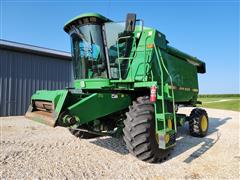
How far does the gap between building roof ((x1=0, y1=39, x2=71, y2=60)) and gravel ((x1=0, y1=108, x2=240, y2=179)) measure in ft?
25.4

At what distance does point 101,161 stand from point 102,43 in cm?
272

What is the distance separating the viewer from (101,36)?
5.52 m

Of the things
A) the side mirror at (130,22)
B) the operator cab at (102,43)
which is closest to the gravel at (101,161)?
the operator cab at (102,43)

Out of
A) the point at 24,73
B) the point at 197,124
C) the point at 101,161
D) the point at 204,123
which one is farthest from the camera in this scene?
the point at 24,73

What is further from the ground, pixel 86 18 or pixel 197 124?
pixel 86 18

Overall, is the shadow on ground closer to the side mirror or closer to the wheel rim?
the wheel rim

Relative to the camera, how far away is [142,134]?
4719 millimetres

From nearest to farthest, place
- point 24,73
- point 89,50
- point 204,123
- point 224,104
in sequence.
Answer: point 89,50 → point 204,123 → point 24,73 → point 224,104

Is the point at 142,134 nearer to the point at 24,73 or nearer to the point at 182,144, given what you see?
the point at 182,144

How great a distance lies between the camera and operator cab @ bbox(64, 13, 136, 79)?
545cm

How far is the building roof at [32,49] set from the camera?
1311cm

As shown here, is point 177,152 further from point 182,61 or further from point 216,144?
point 182,61

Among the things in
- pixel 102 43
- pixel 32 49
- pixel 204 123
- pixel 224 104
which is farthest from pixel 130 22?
pixel 224 104

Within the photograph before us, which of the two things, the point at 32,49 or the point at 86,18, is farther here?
the point at 32,49
